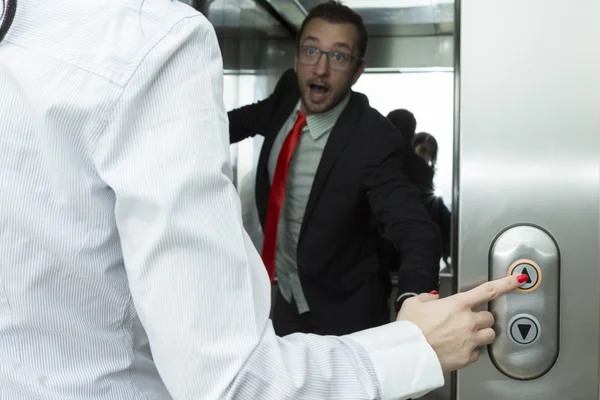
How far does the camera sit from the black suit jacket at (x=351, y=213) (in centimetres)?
185

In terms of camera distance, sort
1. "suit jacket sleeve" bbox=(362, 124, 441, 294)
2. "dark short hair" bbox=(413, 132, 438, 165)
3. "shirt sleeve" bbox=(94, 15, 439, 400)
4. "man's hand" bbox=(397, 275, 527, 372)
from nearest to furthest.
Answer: "shirt sleeve" bbox=(94, 15, 439, 400) < "man's hand" bbox=(397, 275, 527, 372) < "suit jacket sleeve" bbox=(362, 124, 441, 294) < "dark short hair" bbox=(413, 132, 438, 165)

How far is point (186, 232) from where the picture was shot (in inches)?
24.6

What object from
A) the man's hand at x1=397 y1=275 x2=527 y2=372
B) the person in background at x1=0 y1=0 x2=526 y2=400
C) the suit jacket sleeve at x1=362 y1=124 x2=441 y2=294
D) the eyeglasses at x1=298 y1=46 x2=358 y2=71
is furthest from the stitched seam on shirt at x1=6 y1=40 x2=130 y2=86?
the eyeglasses at x1=298 y1=46 x2=358 y2=71

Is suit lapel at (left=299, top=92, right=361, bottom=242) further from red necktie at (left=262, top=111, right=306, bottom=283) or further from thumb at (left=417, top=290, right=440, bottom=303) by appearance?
thumb at (left=417, top=290, right=440, bottom=303)

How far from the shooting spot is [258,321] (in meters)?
0.66

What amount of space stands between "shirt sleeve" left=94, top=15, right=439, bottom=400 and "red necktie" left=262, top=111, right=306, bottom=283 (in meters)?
1.42

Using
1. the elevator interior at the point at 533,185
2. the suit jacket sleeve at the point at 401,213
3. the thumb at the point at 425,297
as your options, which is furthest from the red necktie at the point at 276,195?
the thumb at the point at 425,297

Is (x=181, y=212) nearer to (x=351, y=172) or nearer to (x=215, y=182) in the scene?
(x=215, y=182)

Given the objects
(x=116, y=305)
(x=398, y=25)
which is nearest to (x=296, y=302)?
(x=398, y=25)

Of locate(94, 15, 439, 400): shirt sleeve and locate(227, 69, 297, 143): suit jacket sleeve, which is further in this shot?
locate(227, 69, 297, 143): suit jacket sleeve

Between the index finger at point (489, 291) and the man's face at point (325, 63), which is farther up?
the man's face at point (325, 63)

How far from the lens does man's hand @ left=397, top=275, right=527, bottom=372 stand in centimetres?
86

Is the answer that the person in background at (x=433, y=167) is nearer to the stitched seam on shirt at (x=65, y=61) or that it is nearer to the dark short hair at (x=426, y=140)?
the dark short hair at (x=426, y=140)

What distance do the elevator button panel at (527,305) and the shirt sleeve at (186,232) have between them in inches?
21.0
